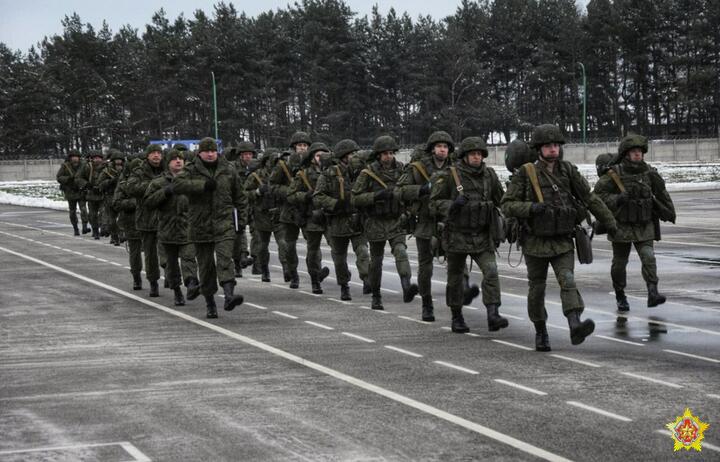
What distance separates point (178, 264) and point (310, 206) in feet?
6.87

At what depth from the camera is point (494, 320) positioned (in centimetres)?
1211

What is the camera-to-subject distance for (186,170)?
14281 millimetres

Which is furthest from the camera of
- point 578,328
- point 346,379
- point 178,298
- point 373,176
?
point 178,298

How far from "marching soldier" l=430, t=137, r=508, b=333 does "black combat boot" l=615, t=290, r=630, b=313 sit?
226cm

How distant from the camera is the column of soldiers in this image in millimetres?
11227

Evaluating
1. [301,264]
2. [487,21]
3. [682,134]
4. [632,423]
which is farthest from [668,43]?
[632,423]

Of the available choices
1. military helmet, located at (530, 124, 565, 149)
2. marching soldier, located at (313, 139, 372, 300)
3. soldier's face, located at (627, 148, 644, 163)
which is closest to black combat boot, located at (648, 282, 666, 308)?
soldier's face, located at (627, 148, 644, 163)

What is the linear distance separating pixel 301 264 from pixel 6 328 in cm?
865

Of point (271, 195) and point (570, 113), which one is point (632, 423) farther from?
point (570, 113)

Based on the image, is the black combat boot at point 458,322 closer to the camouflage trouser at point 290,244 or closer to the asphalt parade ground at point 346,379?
the asphalt parade ground at point 346,379

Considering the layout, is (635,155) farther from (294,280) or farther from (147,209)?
(147,209)

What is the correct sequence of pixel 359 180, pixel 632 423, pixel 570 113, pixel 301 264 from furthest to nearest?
pixel 570 113, pixel 301 264, pixel 359 180, pixel 632 423

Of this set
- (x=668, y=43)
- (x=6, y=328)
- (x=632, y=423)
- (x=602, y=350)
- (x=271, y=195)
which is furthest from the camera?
(x=668, y=43)

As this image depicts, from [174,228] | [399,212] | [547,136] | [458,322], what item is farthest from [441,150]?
[174,228]
